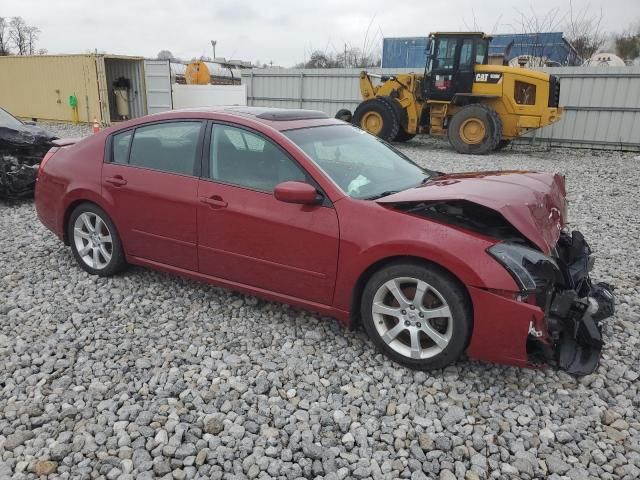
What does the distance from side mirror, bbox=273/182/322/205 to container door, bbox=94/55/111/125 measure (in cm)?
1742

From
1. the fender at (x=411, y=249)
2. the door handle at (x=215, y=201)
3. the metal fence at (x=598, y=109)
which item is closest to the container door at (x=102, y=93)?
the metal fence at (x=598, y=109)

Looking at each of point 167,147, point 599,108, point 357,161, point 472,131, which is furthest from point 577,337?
point 599,108

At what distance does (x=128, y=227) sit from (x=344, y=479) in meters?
2.70

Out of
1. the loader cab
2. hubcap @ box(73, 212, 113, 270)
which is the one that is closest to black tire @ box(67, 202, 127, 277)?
hubcap @ box(73, 212, 113, 270)

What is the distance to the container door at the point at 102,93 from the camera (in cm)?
1786

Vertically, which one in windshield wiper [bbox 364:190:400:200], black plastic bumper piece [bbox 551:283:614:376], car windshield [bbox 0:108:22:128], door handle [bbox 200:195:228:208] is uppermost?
car windshield [bbox 0:108:22:128]

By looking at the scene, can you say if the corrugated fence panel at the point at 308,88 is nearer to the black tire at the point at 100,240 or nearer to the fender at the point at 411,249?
the black tire at the point at 100,240

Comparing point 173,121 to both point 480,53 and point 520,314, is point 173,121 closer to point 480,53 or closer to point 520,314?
point 520,314

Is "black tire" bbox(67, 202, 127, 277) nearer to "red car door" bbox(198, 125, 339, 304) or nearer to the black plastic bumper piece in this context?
"red car door" bbox(198, 125, 339, 304)

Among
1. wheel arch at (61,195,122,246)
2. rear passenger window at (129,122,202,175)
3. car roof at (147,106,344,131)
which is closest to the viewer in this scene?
car roof at (147,106,344,131)

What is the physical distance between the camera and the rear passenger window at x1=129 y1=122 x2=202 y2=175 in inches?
148

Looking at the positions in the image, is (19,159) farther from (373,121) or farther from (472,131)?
(472,131)

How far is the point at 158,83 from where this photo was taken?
1895cm

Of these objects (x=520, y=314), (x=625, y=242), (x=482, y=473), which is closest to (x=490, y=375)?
(x=520, y=314)
